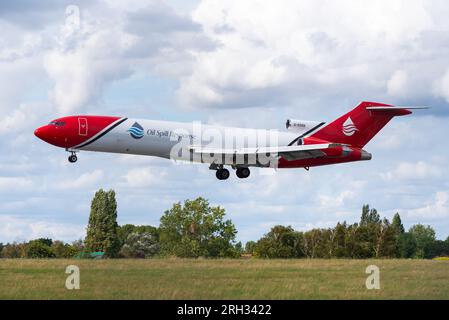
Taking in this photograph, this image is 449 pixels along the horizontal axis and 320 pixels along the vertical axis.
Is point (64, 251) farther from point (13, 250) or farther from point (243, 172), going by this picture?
point (243, 172)

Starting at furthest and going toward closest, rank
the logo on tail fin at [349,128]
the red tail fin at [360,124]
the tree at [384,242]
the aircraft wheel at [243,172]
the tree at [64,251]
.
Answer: the tree at [64,251], the tree at [384,242], the logo on tail fin at [349,128], the red tail fin at [360,124], the aircraft wheel at [243,172]

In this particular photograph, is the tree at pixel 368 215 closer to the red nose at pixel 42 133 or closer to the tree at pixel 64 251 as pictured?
the tree at pixel 64 251

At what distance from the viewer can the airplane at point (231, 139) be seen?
2164 inches

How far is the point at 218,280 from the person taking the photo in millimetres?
37438

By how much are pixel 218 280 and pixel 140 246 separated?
76.2 meters

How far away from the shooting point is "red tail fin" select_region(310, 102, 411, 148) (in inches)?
2566

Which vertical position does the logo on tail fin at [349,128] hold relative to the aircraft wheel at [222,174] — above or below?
above

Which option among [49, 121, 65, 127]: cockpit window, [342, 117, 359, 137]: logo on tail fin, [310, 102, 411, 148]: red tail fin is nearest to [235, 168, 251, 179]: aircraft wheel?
[310, 102, 411, 148]: red tail fin

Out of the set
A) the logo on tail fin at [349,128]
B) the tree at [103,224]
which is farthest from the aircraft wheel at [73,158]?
the tree at [103,224]

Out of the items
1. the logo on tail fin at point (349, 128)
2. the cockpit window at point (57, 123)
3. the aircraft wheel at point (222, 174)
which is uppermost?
the logo on tail fin at point (349, 128)

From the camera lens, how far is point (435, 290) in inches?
1430
